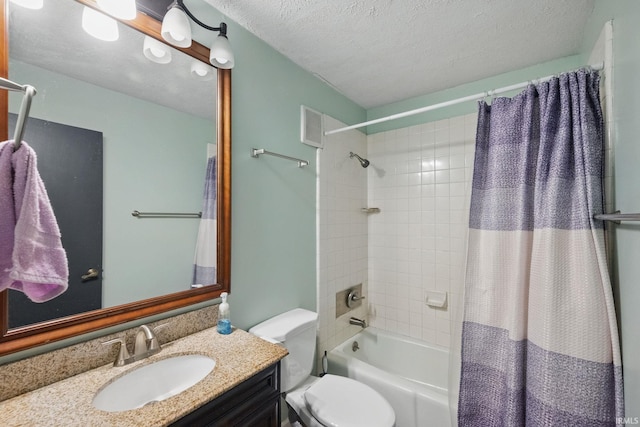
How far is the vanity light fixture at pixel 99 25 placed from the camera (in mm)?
981

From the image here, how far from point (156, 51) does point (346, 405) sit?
6.34 feet

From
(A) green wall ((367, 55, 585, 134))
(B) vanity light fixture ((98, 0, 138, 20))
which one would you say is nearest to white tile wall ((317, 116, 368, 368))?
(A) green wall ((367, 55, 585, 134))

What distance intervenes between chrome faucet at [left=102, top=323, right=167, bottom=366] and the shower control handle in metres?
1.55

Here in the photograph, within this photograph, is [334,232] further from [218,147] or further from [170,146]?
[170,146]

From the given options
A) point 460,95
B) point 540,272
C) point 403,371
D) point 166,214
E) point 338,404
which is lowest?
point 403,371

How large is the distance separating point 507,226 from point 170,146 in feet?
5.34

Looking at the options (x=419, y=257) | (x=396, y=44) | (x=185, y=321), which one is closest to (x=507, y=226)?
(x=419, y=257)

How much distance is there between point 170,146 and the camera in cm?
120

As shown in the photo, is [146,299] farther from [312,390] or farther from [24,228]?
[312,390]

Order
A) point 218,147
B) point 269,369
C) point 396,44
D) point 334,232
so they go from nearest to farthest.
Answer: point 269,369 < point 218,147 < point 396,44 < point 334,232

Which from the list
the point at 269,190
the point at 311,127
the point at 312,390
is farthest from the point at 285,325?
the point at 311,127

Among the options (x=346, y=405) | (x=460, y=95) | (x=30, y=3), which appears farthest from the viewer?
(x=460, y=95)

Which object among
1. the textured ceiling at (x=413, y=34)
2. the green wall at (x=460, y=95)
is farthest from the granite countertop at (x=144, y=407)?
the green wall at (x=460, y=95)

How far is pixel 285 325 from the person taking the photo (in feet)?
4.97
